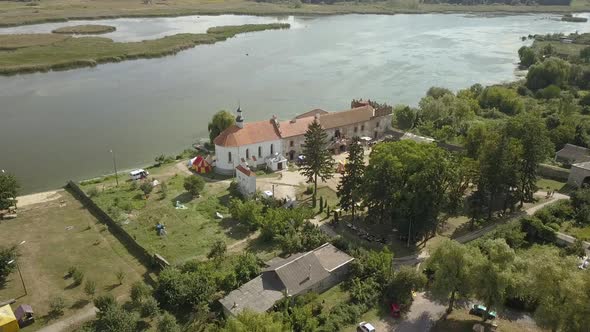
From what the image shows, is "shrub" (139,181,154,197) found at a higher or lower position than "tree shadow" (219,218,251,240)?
higher

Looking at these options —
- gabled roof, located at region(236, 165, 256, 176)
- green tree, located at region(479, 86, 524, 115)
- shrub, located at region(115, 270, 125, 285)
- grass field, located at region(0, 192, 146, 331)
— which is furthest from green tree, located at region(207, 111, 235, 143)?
green tree, located at region(479, 86, 524, 115)

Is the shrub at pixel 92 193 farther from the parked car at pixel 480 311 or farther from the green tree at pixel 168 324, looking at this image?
the parked car at pixel 480 311

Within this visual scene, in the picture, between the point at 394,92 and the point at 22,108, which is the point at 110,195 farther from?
the point at 394,92

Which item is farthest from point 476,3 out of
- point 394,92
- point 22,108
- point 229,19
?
point 22,108

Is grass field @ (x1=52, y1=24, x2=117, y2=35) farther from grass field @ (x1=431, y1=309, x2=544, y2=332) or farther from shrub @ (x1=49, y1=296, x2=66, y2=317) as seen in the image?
grass field @ (x1=431, y1=309, x2=544, y2=332)

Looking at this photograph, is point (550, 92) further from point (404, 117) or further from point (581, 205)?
point (581, 205)

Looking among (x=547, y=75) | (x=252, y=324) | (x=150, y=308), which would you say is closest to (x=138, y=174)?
(x=150, y=308)

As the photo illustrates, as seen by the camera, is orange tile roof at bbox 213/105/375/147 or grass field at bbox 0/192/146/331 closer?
grass field at bbox 0/192/146/331
